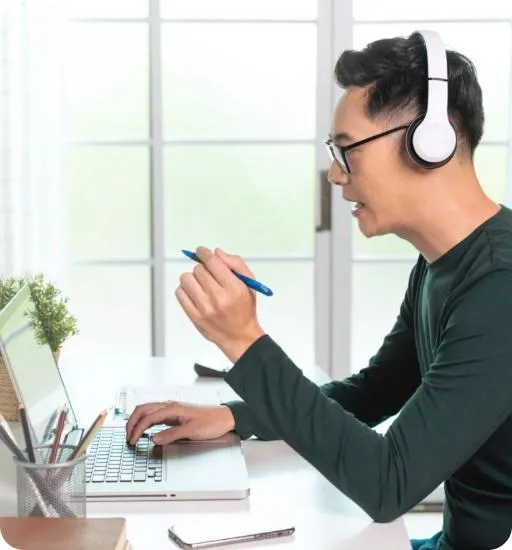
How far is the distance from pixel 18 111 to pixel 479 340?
7.60 feet

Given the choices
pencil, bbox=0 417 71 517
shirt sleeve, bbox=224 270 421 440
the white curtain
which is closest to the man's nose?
shirt sleeve, bbox=224 270 421 440

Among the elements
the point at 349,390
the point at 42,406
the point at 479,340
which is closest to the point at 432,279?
the point at 479,340

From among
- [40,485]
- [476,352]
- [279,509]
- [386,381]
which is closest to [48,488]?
[40,485]

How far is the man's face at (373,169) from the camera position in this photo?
1.47m

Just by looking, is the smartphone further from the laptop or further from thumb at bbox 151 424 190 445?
thumb at bbox 151 424 190 445

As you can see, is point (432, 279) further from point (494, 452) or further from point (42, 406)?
point (42, 406)

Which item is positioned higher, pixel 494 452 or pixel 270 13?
pixel 270 13

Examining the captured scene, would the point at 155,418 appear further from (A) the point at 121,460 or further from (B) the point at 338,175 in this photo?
(B) the point at 338,175

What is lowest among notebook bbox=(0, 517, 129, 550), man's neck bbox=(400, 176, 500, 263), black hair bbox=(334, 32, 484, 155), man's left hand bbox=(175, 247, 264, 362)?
notebook bbox=(0, 517, 129, 550)

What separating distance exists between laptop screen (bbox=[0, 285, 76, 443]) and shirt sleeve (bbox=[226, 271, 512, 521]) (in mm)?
264

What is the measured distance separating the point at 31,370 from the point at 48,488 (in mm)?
306

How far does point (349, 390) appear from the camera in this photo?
181 cm

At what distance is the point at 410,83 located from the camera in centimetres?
147

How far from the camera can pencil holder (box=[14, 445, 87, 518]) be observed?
46.6 inches
